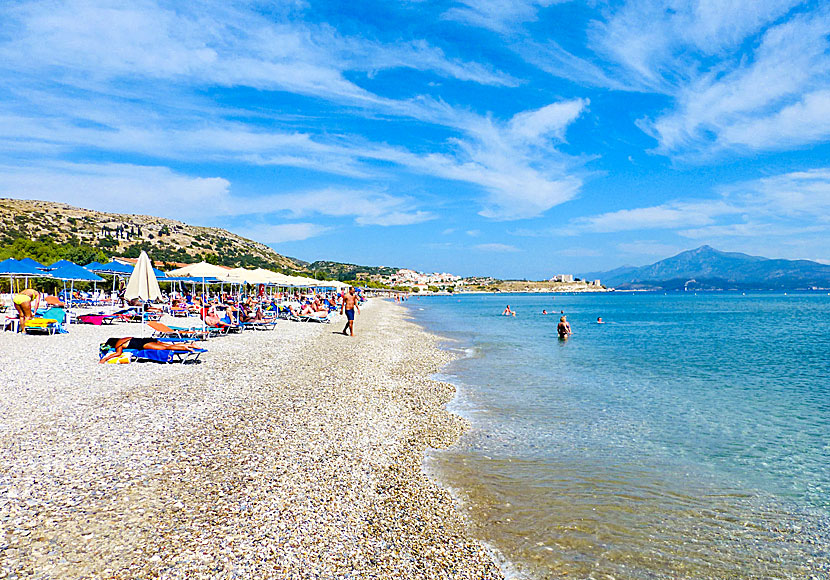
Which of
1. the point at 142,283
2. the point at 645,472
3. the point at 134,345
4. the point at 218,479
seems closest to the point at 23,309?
the point at 142,283

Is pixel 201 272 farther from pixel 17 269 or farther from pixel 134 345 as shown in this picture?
pixel 134 345

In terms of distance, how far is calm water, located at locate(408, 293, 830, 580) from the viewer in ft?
15.9

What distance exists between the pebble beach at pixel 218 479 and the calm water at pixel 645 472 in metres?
0.73

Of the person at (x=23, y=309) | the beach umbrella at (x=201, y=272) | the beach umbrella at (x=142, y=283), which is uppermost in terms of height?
the beach umbrella at (x=201, y=272)

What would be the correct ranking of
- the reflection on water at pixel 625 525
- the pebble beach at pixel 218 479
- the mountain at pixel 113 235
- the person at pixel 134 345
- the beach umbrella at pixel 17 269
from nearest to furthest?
the pebble beach at pixel 218 479 → the reflection on water at pixel 625 525 → the person at pixel 134 345 → the beach umbrella at pixel 17 269 → the mountain at pixel 113 235

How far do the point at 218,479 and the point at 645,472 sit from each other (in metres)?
5.39

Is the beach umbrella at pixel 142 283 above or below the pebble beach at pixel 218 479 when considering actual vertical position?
above

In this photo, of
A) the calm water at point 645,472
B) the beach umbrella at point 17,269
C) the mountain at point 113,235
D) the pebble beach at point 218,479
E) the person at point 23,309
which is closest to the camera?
the pebble beach at point 218,479

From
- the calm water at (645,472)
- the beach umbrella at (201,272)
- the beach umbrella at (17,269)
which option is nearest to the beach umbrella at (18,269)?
the beach umbrella at (17,269)

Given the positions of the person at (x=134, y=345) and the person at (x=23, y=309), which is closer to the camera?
the person at (x=134, y=345)

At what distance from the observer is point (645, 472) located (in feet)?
23.0

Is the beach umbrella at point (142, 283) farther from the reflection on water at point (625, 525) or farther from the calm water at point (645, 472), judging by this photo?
the reflection on water at point (625, 525)

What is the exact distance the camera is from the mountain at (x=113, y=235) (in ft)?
215

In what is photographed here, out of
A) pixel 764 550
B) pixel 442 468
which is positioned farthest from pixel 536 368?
pixel 764 550
